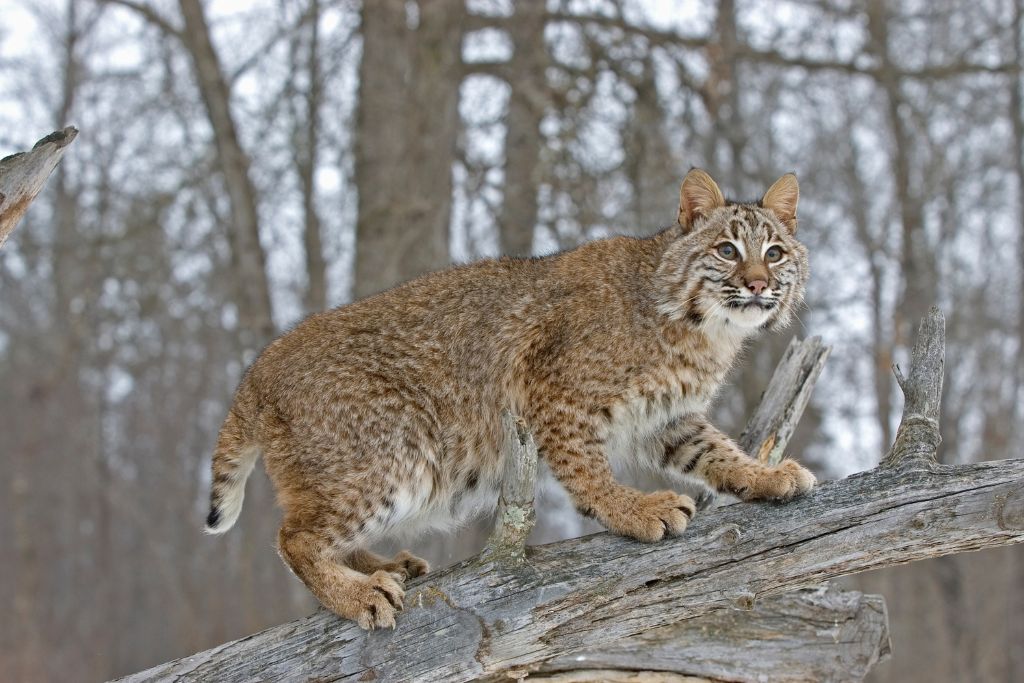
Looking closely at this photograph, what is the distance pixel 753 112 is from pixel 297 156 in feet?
20.9

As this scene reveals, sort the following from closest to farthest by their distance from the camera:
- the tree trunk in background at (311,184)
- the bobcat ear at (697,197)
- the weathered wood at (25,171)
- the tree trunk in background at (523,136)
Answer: the weathered wood at (25,171), the bobcat ear at (697,197), the tree trunk in background at (523,136), the tree trunk in background at (311,184)

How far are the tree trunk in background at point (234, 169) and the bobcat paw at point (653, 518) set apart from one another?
16.8ft

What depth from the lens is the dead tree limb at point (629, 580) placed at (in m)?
3.61

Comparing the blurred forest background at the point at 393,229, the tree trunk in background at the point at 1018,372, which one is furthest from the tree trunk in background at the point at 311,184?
the tree trunk in background at the point at 1018,372

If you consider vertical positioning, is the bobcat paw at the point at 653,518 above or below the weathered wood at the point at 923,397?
below

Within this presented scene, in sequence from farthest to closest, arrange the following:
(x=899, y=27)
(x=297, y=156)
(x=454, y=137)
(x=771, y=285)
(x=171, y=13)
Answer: (x=899, y=27), (x=171, y=13), (x=297, y=156), (x=454, y=137), (x=771, y=285)

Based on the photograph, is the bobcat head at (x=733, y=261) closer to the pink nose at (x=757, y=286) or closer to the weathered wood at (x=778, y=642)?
the pink nose at (x=757, y=286)

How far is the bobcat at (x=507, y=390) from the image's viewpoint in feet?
13.8

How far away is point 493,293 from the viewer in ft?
15.5

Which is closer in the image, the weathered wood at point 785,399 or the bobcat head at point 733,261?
the bobcat head at point 733,261

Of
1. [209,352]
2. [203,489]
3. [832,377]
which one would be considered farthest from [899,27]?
[203,489]

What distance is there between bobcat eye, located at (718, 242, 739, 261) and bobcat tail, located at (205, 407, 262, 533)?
6.95ft

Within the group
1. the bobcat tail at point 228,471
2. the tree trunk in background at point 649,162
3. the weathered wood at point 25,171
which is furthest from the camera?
the tree trunk in background at point 649,162

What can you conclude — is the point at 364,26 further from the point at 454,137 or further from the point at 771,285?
the point at 771,285
